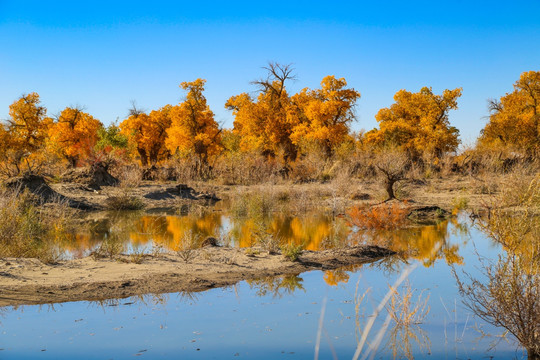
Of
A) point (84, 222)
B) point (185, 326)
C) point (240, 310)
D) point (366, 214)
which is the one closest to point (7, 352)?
point (185, 326)

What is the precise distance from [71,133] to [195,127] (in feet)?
44.7

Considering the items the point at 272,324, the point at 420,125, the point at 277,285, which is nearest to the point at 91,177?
the point at 277,285

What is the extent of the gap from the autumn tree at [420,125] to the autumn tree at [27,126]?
102 ft

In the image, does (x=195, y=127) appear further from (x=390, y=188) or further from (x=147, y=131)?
(x=390, y=188)

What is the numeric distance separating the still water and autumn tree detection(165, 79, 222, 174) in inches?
1501

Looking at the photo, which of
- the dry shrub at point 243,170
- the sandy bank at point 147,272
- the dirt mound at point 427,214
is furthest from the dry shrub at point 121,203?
the sandy bank at point 147,272

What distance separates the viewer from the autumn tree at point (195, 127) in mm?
47938

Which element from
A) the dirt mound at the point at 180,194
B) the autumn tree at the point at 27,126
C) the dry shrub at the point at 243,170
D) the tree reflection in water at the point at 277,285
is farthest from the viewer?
the autumn tree at the point at 27,126

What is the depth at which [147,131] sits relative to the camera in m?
53.9

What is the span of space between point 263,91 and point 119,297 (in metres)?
39.6

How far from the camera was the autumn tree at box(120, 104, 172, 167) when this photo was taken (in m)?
53.5

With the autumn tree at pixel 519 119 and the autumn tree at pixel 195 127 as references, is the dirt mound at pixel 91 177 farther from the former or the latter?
the autumn tree at pixel 519 119

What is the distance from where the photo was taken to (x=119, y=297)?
8.56 meters

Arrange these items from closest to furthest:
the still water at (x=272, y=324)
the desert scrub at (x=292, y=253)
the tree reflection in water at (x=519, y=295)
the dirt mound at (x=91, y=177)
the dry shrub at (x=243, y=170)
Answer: the tree reflection in water at (x=519, y=295) → the still water at (x=272, y=324) → the desert scrub at (x=292, y=253) → the dirt mound at (x=91, y=177) → the dry shrub at (x=243, y=170)
